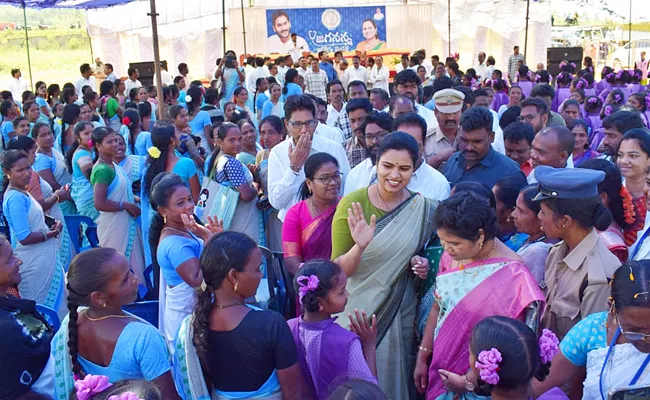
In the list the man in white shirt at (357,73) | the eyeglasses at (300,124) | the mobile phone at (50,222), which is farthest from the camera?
the man in white shirt at (357,73)

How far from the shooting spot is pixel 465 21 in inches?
861

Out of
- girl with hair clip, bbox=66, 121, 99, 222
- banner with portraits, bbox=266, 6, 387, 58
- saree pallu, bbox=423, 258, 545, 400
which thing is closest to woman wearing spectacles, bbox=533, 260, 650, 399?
saree pallu, bbox=423, 258, 545, 400

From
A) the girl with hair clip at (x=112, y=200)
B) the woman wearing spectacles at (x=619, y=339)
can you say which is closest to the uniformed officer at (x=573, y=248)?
the woman wearing spectacles at (x=619, y=339)

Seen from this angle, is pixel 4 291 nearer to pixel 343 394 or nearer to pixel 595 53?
pixel 343 394

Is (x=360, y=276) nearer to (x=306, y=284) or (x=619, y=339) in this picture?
(x=306, y=284)

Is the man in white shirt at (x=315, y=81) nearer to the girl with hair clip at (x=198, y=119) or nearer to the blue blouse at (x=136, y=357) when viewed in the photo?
the girl with hair clip at (x=198, y=119)

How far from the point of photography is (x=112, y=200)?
493 cm

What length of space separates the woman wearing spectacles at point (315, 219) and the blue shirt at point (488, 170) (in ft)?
A: 2.90

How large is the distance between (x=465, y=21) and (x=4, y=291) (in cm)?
2118

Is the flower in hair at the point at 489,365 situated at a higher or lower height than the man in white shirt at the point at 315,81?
lower

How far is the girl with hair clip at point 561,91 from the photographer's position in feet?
33.6

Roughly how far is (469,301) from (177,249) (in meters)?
1.41

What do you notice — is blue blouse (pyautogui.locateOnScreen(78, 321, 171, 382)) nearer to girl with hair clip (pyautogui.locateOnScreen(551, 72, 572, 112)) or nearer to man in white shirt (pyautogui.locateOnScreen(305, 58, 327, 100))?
girl with hair clip (pyautogui.locateOnScreen(551, 72, 572, 112))

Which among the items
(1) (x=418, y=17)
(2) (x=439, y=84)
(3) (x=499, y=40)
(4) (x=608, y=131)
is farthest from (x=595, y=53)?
(4) (x=608, y=131)
